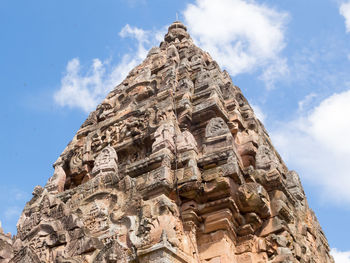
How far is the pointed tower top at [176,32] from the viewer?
16.3m

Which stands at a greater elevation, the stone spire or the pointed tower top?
the pointed tower top

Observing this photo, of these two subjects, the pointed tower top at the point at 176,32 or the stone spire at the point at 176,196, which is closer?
the stone spire at the point at 176,196

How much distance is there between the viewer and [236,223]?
7.82 metres

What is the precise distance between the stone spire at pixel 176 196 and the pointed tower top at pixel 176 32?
16.9 feet

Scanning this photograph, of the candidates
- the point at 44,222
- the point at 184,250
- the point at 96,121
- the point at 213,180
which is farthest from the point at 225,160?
the point at 96,121

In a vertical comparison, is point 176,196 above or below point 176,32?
below

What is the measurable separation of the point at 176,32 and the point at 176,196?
391 inches

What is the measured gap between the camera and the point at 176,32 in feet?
54.0

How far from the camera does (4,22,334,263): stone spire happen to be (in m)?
7.44

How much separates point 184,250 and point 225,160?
1.85 meters

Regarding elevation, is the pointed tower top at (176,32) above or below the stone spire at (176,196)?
above

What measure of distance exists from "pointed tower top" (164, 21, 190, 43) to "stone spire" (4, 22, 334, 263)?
16.9 feet

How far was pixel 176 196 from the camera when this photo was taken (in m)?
7.78

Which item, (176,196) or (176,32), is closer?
(176,196)
